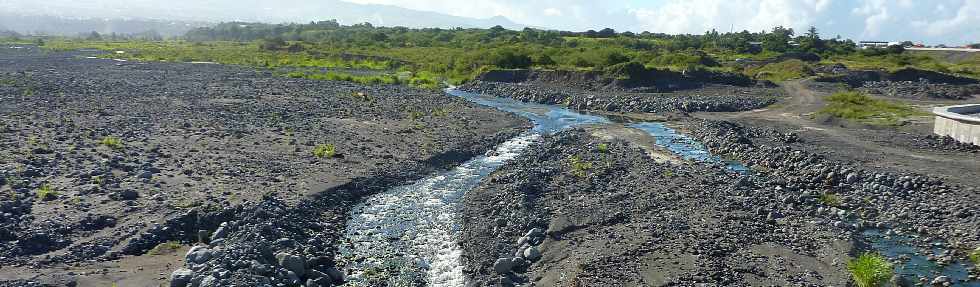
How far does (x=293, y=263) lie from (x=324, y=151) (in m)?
12.2

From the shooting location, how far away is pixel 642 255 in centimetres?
1594

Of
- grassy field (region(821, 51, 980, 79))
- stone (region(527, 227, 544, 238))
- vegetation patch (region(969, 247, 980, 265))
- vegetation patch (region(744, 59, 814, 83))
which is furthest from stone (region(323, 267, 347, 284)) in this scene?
grassy field (region(821, 51, 980, 79))

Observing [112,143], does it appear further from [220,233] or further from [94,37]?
[94,37]

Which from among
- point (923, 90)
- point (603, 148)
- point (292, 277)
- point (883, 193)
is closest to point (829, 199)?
point (883, 193)

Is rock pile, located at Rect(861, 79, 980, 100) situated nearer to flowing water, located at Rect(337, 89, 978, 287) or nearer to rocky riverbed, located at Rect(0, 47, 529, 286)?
flowing water, located at Rect(337, 89, 978, 287)

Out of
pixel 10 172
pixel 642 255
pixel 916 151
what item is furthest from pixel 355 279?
pixel 916 151

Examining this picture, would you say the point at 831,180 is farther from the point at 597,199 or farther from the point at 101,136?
the point at 101,136

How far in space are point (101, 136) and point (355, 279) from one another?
60.5ft

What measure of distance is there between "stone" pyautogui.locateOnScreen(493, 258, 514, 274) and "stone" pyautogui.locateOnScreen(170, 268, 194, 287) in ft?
21.4

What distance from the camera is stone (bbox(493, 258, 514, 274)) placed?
49.6 ft

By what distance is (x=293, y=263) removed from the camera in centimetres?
1452

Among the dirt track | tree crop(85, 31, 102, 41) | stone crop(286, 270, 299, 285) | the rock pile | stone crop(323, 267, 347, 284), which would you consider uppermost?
tree crop(85, 31, 102, 41)

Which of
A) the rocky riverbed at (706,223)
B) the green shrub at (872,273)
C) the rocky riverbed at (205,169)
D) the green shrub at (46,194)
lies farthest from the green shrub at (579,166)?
the green shrub at (46,194)

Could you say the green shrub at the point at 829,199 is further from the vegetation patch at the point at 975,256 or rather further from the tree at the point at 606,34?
the tree at the point at 606,34
